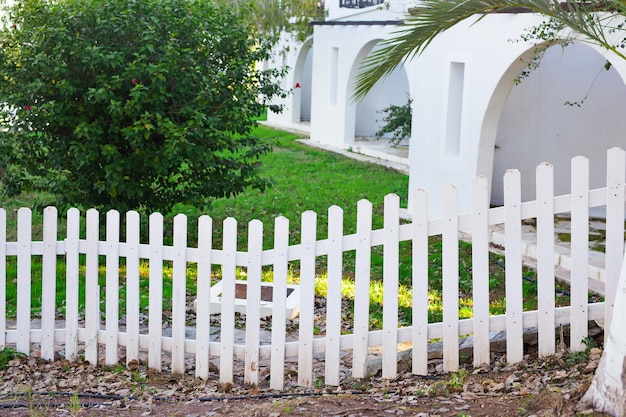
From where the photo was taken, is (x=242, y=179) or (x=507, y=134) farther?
(x=507, y=134)

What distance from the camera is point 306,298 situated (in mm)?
5348

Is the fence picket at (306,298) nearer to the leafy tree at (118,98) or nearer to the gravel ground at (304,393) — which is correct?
the gravel ground at (304,393)

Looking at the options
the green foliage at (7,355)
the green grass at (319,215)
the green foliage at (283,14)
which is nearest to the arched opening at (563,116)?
the green grass at (319,215)

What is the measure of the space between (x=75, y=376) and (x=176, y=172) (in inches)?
168

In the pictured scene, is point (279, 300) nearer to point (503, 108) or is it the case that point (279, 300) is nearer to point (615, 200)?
point (615, 200)

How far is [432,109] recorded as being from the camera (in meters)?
11.3

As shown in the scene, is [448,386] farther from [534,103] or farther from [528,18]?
[534,103]

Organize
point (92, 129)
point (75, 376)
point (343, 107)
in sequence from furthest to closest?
point (343, 107) < point (92, 129) < point (75, 376)

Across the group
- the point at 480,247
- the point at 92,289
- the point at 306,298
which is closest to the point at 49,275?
Answer: the point at 92,289

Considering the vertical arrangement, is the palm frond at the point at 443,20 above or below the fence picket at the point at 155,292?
above

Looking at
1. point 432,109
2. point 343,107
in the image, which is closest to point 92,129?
point 432,109

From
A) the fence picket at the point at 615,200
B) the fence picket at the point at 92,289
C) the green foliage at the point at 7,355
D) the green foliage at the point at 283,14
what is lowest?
the green foliage at the point at 7,355

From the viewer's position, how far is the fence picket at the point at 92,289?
5.66 meters

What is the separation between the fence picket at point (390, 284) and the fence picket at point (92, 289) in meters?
1.86
